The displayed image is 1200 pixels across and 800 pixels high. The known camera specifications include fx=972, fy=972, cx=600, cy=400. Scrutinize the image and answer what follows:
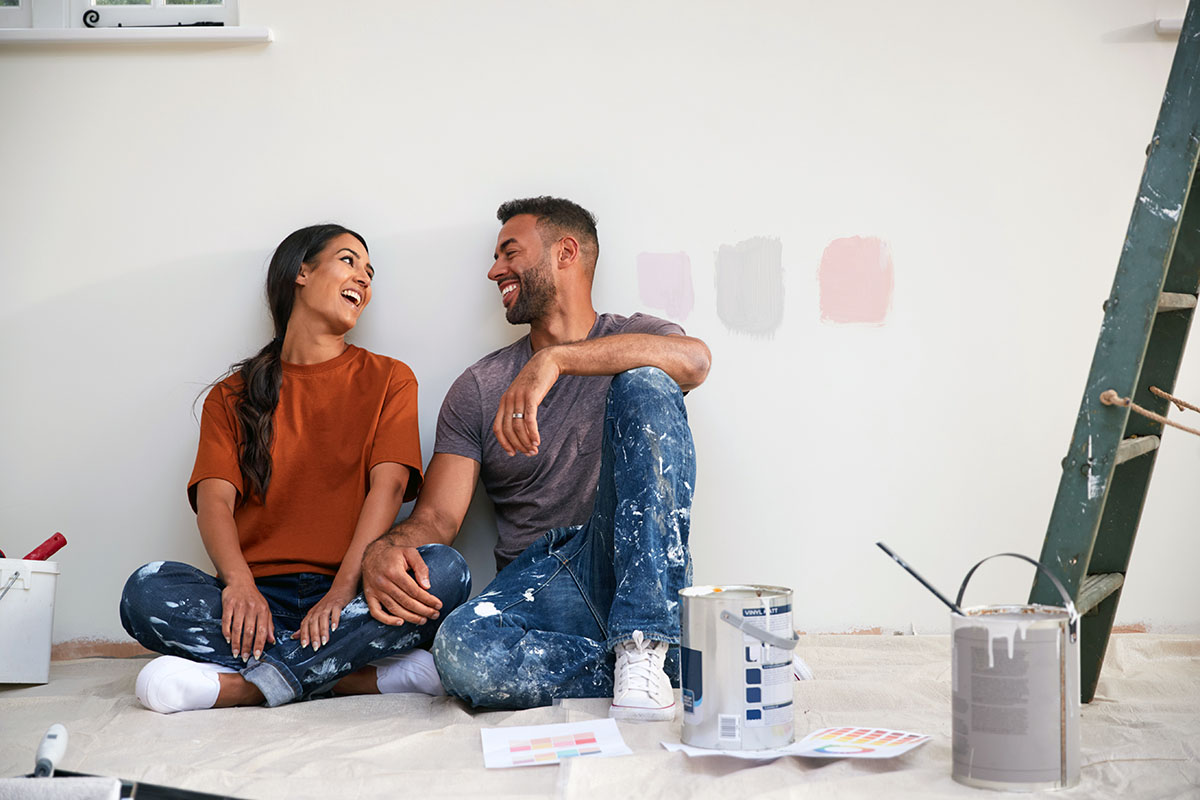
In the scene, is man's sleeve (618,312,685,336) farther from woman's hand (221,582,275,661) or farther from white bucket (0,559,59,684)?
white bucket (0,559,59,684)

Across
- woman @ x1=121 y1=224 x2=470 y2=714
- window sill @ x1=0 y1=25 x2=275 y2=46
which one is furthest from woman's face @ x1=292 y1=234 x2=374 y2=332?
window sill @ x1=0 y1=25 x2=275 y2=46

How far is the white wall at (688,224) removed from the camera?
91.4 inches

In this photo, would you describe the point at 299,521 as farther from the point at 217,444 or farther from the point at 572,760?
the point at 572,760

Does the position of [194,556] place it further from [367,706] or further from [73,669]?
[367,706]

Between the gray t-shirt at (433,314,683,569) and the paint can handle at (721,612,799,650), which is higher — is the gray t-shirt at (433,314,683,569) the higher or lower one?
the higher one

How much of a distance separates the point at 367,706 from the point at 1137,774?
125cm

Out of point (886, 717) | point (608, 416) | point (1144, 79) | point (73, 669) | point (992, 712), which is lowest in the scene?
point (73, 669)

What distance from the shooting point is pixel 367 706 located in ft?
5.88

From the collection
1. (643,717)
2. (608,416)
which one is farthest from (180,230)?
(643,717)

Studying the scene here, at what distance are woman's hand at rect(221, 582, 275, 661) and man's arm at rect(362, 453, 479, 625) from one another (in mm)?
201

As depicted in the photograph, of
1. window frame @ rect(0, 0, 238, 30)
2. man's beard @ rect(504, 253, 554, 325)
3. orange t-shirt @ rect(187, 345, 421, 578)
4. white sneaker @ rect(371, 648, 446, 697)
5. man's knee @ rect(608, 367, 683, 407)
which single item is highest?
window frame @ rect(0, 0, 238, 30)

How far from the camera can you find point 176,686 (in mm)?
1754

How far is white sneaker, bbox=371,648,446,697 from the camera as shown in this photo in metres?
1.90

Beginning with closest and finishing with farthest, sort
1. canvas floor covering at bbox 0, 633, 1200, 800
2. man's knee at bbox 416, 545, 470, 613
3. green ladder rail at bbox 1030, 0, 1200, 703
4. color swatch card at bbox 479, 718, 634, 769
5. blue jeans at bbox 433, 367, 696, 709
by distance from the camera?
canvas floor covering at bbox 0, 633, 1200, 800, color swatch card at bbox 479, 718, 634, 769, green ladder rail at bbox 1030, 0, 1200, 703, blue jeans at bbox 433, 367, 696, 709, man's knee at bbox 416, 545, 470, 613
